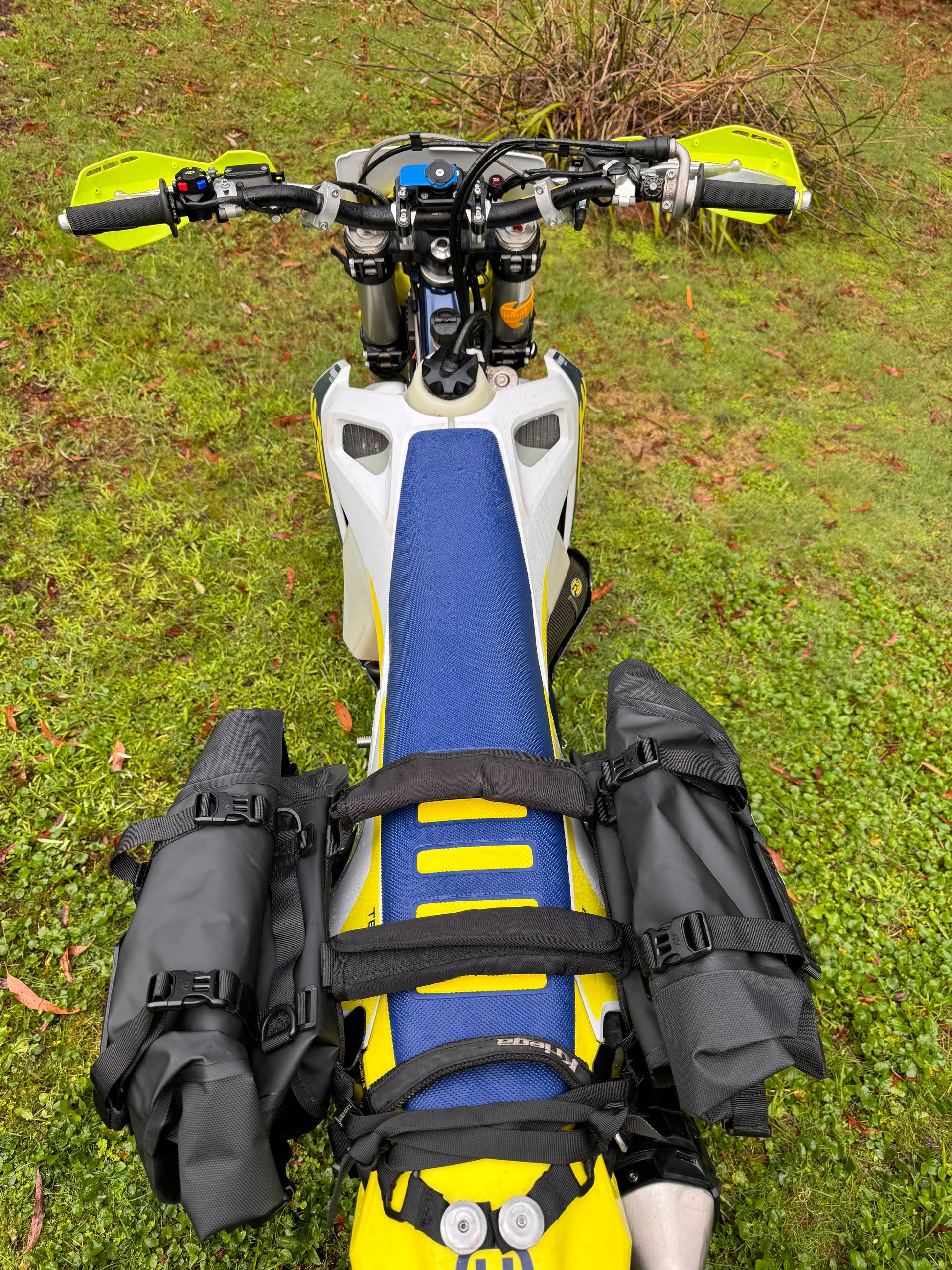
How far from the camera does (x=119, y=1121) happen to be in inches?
66.4

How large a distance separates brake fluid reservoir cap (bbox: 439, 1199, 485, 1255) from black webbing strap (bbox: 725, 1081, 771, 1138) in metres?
0.55

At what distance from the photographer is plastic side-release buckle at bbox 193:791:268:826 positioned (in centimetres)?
191

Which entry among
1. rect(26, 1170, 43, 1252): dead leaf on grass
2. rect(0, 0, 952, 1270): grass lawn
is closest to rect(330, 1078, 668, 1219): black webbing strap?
rect(0, 0, 952, 1270): grass lawn

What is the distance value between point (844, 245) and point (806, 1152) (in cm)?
584

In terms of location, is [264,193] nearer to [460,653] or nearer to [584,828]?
[460,653]

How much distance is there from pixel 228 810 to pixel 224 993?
0.45m

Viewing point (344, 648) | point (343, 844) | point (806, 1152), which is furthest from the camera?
point (344, 648)

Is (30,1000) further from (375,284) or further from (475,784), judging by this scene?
(375,284)

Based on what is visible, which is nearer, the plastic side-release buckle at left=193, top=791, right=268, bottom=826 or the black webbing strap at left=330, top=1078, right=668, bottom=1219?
the black webbing strap at left=330, top=1078, right=668, bottom=1219

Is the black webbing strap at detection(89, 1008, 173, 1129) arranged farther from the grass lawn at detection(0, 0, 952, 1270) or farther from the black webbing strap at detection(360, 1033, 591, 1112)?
the grass lawn at detection(0, 0, 952, 1270)

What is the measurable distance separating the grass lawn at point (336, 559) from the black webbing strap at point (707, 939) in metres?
1.41

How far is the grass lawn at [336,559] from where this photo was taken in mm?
2574

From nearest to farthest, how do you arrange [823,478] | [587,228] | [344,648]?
[344,648] → [823,478] → [587,228]

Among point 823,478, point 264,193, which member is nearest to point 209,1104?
point 264,193
